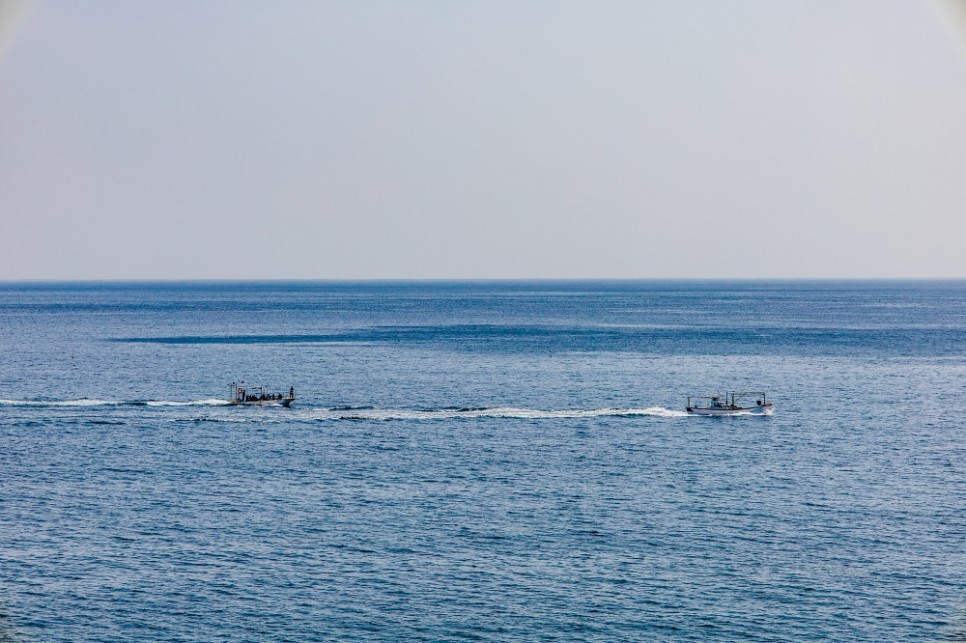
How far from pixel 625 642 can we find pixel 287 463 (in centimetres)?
4502

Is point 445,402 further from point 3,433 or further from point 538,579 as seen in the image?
point 538,579

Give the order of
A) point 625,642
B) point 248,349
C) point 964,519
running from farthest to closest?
point 248,349 → point 964,519 → point 625,642

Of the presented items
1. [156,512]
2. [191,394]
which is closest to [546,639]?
[156,512]

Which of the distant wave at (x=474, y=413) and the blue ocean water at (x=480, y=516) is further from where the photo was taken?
the distant wave at (x=474, y=413)

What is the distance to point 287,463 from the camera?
91250mm

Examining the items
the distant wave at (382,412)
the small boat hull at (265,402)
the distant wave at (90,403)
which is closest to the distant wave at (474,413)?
the distant wave at (382,412)

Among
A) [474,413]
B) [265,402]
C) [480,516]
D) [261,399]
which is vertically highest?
[261,399]

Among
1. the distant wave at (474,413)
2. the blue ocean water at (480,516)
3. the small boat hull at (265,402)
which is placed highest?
the small boat hull at (265,402)

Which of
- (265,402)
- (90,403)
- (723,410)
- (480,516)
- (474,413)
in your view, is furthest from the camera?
(265,402)

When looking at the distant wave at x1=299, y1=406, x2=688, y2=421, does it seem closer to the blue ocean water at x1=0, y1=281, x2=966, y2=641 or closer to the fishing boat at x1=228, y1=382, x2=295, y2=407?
the blue ocean water at x1=0, y1=281, x2=966, y2=641

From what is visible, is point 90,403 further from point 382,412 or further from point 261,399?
point 382,412

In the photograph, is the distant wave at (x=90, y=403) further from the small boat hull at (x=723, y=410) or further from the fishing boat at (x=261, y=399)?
the small boat hull at (x=723, y=410)

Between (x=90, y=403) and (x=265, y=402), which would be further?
(x=265, y=402)

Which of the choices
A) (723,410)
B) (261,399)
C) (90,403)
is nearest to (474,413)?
(261,399)
